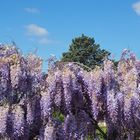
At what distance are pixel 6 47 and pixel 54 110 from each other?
4.83ft

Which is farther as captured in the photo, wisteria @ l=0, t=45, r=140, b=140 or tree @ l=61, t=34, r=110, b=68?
tree @ l=61, t=34, r=110, b=68

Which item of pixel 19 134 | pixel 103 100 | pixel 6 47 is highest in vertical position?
pixel 6 47

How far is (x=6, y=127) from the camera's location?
834cm

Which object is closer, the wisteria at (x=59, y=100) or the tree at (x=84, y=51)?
the wisteria at (x=59, y=100)

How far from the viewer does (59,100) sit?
28.0 ft

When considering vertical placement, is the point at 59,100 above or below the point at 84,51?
below

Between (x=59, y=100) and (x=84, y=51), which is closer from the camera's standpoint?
(x=59, y=100)

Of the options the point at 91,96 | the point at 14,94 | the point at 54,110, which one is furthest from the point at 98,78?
the point at 14,94

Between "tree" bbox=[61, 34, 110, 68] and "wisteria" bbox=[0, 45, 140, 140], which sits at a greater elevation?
"tree" bbox=[61, 34, 110, 68]

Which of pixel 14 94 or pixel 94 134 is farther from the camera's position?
pixel 94 134

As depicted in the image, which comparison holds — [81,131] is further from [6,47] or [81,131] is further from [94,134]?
[6,47]

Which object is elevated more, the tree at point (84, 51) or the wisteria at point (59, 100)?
the tree at point (84, 51)

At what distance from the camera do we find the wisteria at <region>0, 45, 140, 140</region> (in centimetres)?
850

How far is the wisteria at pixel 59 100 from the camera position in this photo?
850cm
